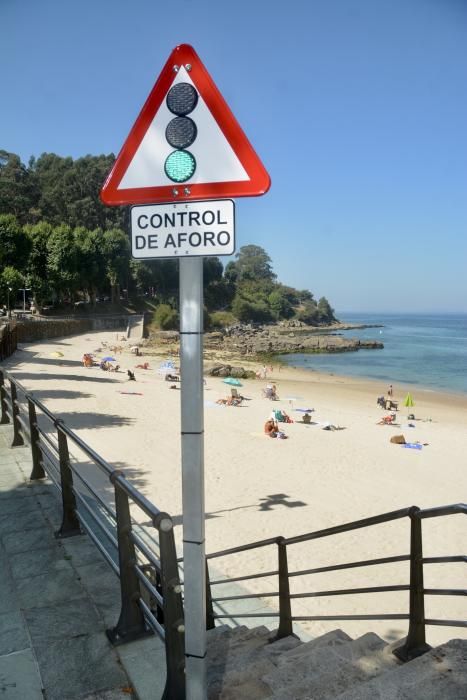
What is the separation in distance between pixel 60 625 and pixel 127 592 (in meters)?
0.45

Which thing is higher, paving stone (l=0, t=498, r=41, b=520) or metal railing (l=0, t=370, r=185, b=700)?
metal railing (l=0, t=370, r=185, b=700)

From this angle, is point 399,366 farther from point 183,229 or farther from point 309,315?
point 309,315

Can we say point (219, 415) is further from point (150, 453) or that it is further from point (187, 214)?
point (187, 214)

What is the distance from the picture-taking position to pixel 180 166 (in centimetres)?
157

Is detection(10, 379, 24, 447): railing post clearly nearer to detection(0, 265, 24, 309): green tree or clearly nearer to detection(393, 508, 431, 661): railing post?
detection(393, 508, 431, 661): railing post

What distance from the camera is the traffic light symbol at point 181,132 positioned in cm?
156

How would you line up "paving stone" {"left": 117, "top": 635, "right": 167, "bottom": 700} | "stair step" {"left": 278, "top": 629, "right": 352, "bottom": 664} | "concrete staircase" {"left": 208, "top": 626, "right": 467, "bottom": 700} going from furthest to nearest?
"stair step" {"left": 278, "top": 629, "right": 352, "bottom": 664} → "concrete staircase" {"left": 208, "top": 626, "right": 467, "bottom": 700} → "paving stone" {"left": 117, "top": 635, "right": 167, "bottom": 700}

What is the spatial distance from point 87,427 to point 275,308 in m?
84.2

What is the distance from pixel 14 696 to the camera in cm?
210

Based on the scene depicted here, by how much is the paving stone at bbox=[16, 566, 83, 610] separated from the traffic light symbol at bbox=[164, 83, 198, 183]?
8.03ft

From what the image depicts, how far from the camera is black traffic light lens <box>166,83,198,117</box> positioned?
5.18 feet

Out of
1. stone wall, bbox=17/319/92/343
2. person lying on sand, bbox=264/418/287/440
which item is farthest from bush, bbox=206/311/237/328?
person lying on sand, bbox=264/418/287/440

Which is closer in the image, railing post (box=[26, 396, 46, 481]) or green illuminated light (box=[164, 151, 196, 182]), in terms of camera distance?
green illuminated light (box=[164, 151, 196, 182])

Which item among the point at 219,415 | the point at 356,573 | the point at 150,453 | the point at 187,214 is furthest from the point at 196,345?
the point at 219,415
